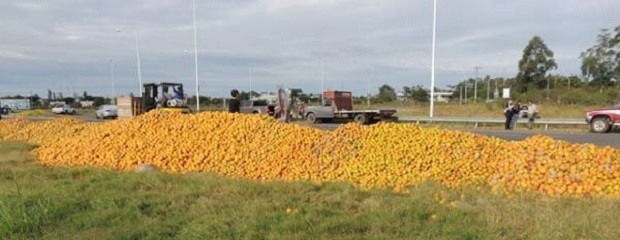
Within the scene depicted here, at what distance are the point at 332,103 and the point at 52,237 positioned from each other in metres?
30.4

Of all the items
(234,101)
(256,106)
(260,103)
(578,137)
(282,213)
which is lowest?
(578,137)

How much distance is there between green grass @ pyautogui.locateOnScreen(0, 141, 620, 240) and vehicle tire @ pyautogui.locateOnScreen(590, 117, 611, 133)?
68.8 feet

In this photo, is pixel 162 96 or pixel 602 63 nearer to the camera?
pixel 162 96

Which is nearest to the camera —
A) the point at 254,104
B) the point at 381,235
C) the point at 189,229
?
the point at 381,235

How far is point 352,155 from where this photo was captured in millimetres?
8906

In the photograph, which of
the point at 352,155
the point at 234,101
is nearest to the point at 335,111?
the point at 234,101

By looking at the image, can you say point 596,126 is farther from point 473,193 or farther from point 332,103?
point 473,193

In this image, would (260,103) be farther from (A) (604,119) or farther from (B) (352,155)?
(B) (352,155)

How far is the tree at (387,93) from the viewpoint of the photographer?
77.7 m

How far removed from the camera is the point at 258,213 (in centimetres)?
642

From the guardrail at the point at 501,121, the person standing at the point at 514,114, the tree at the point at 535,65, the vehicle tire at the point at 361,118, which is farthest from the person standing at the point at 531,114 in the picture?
the tree at the point at 535,65

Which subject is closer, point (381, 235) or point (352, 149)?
point (381, 235)

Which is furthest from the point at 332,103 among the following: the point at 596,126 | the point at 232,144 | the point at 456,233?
the point at 456,233

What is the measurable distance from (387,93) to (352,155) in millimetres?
76414
